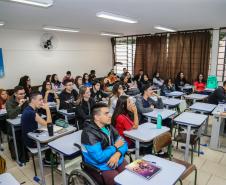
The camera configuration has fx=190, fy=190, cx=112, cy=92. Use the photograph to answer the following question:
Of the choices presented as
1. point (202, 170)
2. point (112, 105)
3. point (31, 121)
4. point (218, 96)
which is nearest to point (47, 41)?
point (112, 105)

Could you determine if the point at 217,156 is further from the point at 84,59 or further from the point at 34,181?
the point at 84,59

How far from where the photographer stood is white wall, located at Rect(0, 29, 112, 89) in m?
7.12

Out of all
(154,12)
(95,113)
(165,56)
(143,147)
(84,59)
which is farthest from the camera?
(84,59)

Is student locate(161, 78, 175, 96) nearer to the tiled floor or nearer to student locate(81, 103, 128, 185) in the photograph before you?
the tiled floor

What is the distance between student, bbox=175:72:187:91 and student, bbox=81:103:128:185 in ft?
19.8

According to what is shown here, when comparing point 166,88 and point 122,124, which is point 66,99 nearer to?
point 122,124

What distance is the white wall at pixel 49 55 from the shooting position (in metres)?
7.12

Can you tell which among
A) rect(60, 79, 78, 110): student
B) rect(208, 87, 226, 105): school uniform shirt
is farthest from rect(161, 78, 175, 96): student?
rect(60, 79, 78, 110): student

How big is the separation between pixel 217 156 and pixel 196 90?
386 centimetres

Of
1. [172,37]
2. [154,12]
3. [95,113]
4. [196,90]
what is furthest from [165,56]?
[95,113]

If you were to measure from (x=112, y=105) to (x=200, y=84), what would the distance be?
4.75 m

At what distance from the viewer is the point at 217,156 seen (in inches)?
146

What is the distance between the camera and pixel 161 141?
2.51 metres

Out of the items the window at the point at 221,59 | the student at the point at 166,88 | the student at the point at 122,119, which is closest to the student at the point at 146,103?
the student at the point at 122,119
